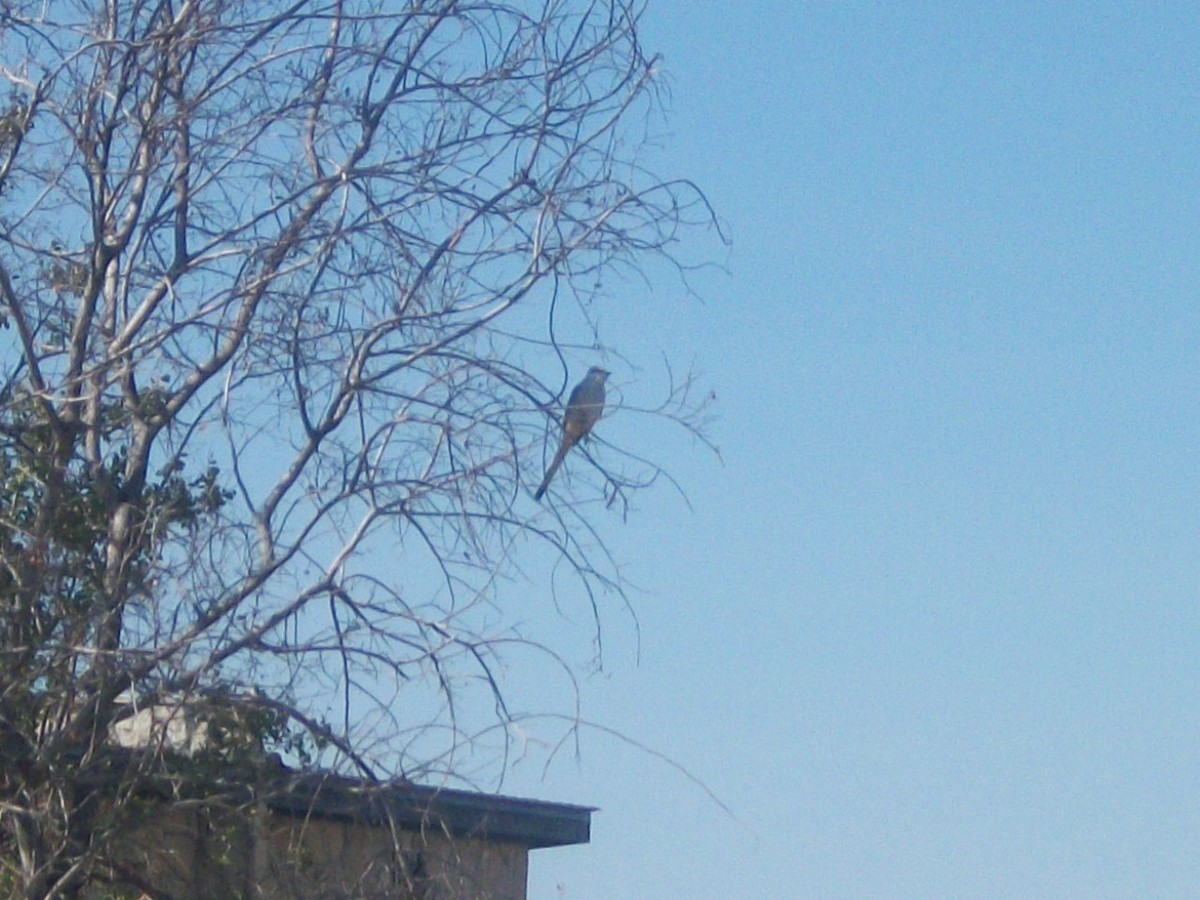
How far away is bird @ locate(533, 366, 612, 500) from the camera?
6.75 m

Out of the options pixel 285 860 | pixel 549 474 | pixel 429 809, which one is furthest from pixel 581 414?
pixel 285 860

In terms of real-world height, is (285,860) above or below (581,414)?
below

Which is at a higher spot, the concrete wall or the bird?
the bird

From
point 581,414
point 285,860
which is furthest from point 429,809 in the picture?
point 581,414

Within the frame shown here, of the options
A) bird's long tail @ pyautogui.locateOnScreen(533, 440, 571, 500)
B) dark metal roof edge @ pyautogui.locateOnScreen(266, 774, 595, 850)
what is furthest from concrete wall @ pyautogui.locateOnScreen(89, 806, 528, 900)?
bird's long tail @ pyautogui.locateOnScreen(533, 440, 571, 500)

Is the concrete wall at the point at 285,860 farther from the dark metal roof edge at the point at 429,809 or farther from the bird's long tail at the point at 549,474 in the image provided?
the bird's long tail at the point at 549,474

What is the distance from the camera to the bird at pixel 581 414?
22.1 ft

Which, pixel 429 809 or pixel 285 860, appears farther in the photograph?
pixel 285 860

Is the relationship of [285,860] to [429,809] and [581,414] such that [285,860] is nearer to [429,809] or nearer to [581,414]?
[429,809]

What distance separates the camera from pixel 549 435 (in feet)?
22.1

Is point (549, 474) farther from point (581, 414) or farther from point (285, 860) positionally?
point (285, 860)

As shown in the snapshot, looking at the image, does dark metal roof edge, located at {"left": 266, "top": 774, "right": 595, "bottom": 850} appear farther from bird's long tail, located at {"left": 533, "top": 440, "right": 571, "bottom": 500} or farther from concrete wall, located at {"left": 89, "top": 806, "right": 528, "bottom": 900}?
bird's long tail, located at {"left": 533, "top": 440, "right": 571, "bottom": 500}

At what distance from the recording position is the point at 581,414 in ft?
22.5

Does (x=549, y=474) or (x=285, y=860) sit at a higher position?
(x=549, y=474)
